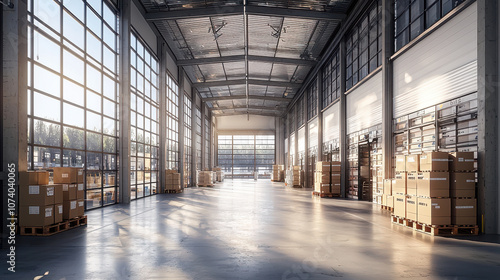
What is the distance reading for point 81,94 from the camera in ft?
38.9

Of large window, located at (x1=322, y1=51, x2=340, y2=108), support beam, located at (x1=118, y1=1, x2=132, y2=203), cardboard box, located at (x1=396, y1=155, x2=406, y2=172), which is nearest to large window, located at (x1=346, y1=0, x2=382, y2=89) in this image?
large window, located at (x1=322, y1=51, x2=340, y2=108)

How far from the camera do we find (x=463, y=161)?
7.93 m

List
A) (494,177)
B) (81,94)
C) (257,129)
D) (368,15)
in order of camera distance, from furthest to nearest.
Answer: (257,129) < (368,15) < (81,94) < (494,177)

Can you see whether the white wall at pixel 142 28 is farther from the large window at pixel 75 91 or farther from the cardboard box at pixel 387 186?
Answer: the cardboard box at pixel 387 186

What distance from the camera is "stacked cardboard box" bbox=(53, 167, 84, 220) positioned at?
8.60m

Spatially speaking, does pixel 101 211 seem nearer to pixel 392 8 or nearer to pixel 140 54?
pixel 140 54

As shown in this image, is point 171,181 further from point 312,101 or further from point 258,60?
point 312,101

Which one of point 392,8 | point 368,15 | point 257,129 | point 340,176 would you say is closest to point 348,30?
point 368,15

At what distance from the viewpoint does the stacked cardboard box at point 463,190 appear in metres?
7.82

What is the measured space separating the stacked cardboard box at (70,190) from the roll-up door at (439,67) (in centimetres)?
1044

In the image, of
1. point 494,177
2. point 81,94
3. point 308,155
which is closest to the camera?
point 494,177

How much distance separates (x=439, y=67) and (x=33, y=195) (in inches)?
446

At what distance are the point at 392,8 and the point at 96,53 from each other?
455 inches

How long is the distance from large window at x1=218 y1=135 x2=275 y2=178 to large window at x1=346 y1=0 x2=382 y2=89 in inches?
1159
